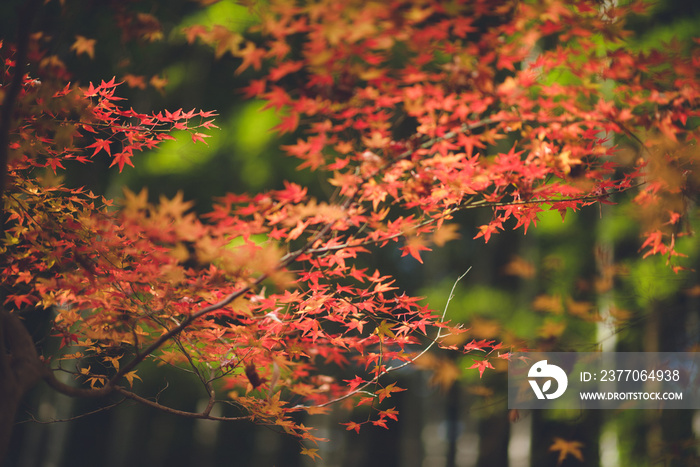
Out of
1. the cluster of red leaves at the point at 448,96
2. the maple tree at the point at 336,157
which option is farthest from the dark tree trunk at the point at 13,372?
the cluster of red leaves at the point at 448,96

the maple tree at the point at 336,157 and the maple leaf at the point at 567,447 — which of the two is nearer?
the maple tree at the point at 336,157

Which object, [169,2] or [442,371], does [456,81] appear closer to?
[442,371]

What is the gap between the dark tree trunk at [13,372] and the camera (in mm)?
1415

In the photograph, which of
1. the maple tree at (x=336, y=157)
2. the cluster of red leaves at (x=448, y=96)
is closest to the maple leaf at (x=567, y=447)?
the maple tree at (x=336, y=157)

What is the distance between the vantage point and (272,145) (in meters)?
4.97

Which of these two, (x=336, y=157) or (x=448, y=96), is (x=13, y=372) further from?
(x=448, y=96)

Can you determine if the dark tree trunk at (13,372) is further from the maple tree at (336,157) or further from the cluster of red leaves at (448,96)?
the cluster of red leaves at (448,96)

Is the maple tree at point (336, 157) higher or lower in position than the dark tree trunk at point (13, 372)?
higher

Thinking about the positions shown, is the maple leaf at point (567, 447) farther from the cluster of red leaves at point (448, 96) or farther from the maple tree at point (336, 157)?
the cluster of red leaves at point (448, 96)

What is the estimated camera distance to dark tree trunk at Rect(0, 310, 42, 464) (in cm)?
142

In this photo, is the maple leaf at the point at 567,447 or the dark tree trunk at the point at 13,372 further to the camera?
the maple leaf at the point at 567,447

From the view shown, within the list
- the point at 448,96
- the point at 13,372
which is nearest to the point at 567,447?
the point at 448,96

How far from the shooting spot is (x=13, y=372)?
1465 millimetres

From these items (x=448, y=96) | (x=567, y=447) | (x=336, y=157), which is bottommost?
(x=567, y=447)
